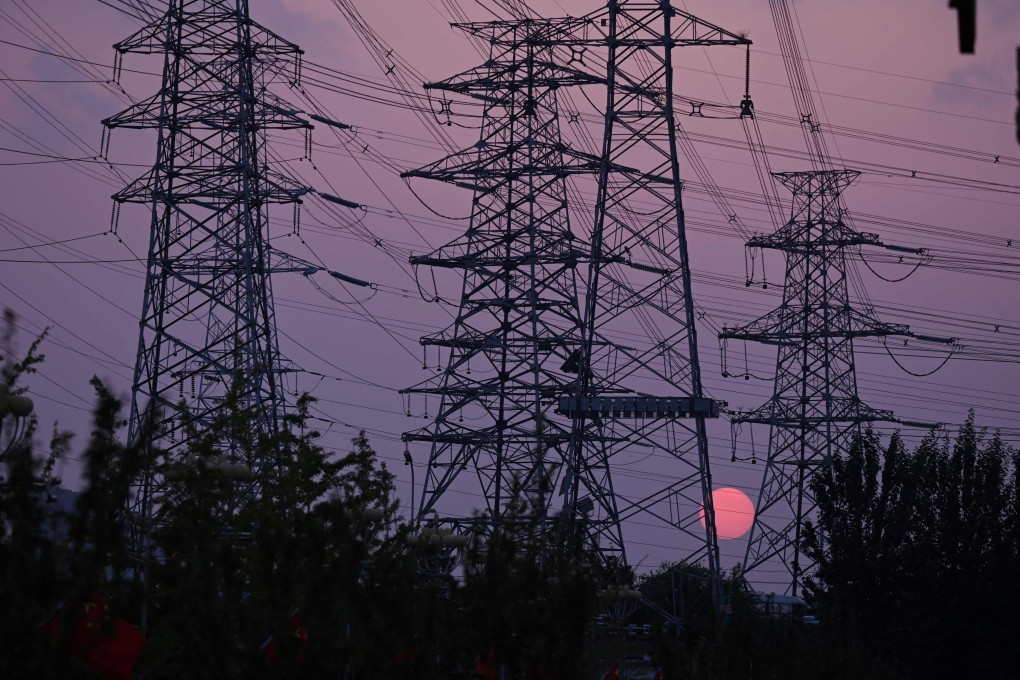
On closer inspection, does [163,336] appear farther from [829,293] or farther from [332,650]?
[829,293]

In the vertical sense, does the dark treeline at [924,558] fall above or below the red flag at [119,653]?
above

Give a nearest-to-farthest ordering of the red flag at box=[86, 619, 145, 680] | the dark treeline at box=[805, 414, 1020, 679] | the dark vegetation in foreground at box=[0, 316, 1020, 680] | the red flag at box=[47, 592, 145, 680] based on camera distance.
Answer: the dark vegetation in foreground at box=[0, 316, 1020, 680] < the red flag at box=[47, 592, 145, 680] < the red flag at box=[86, 619, 145, 680] < the dark treeline at box=[805, 414, 1020, 679]

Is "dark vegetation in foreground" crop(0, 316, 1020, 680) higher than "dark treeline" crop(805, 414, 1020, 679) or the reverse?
the reverse

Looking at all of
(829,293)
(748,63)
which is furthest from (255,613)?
(829,293)

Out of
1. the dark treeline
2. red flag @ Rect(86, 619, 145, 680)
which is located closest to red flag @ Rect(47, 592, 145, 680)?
red flag @ Rect(86, 619, 145, 680)

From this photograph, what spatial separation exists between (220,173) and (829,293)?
82.0 feet

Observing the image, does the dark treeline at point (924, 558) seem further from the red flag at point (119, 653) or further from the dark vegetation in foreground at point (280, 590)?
the red flag at point (119, 653)

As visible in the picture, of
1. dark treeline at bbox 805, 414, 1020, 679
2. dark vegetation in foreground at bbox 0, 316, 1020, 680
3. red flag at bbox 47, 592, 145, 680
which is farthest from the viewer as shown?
dark treeline at bbox 805, 414, 1020, 679

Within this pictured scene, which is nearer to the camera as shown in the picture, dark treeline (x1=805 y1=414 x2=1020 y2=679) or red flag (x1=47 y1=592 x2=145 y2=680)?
red flag (x1=47 y1=592 x2=145 y2=680)

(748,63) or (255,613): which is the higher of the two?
(748,63)

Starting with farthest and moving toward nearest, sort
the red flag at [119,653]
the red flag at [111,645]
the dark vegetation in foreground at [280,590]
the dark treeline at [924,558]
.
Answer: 1. the dark treeline at [924,558]
2. the red flag at [119,653]
3. the red flag at [111,645]
4. the dark vegetation in foreground at [280,590]

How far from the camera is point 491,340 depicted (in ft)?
134

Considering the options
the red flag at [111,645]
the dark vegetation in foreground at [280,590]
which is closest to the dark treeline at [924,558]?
the dark vegetation in foreground at [280,590]

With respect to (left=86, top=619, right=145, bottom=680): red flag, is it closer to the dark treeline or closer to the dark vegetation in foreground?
the dark vegetation in foreground
